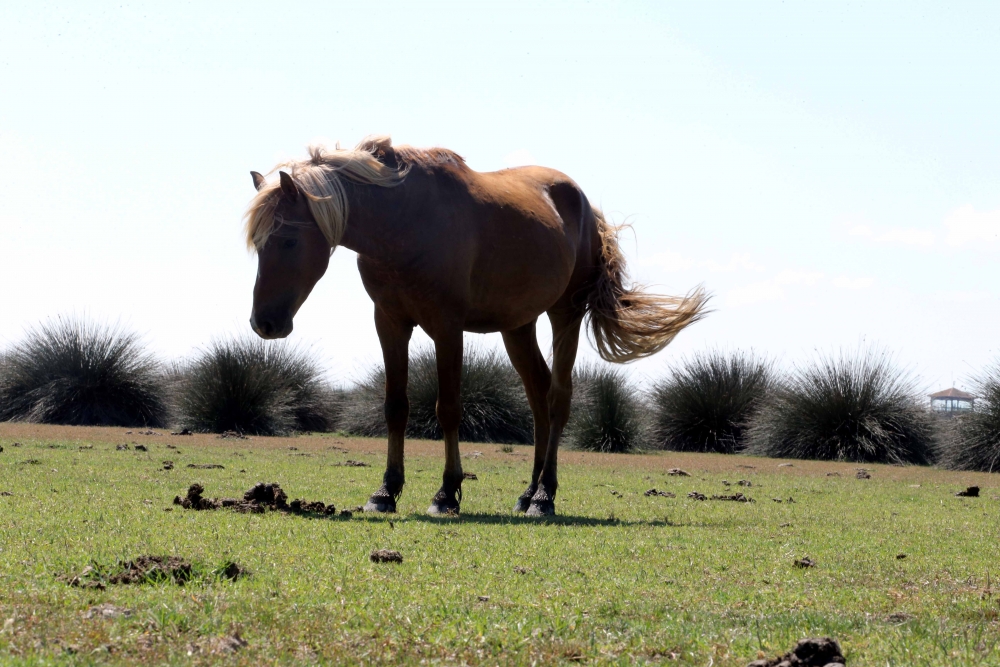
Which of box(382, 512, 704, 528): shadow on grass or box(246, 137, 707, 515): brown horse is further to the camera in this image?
box(382, 512, 704, 528): shadow on grass

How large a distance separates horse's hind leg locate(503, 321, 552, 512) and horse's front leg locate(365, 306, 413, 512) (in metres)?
1.08

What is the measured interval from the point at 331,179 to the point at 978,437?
11.7m

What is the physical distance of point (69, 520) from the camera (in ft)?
16.8

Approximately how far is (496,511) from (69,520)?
2721mm

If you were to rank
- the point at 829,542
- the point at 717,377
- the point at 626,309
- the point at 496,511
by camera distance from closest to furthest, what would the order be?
the point at 829,542 < the point at 496,511 < the point at 626,309 < the point at 717,377

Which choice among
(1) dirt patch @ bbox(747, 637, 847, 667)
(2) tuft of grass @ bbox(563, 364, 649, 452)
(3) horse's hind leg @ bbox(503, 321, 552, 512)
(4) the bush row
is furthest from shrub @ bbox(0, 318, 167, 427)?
(1) dirt patch @ bbox(747, 637, 847, 667)

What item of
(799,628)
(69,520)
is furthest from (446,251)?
(799,628)

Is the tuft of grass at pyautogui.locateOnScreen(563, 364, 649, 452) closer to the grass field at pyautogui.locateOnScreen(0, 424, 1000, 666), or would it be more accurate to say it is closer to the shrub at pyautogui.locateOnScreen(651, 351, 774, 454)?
the shrub at pyautogui.locateOnScreen(651, 351, 774, 454)

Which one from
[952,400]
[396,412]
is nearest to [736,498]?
[396,412]

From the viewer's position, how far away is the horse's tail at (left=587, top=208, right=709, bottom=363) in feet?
25.2

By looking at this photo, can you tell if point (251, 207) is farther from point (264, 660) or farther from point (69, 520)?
point (264, 660)

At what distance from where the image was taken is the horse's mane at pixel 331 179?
5.69m

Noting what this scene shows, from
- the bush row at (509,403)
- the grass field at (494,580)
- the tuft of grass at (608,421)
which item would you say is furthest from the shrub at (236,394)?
the grass field at (494,580)

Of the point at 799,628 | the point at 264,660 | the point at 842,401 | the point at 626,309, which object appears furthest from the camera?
the point at 842,401
